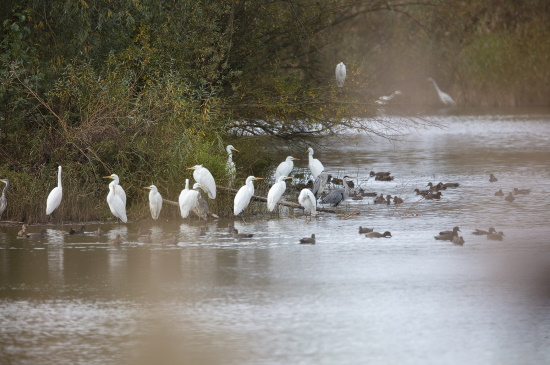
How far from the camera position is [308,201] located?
1477cm

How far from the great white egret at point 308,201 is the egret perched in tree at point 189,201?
152 cm

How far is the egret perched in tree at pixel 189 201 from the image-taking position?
1384cm

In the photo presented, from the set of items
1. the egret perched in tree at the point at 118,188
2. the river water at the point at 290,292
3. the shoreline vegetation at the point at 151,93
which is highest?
the shoreline vegetation at the point at 151,93

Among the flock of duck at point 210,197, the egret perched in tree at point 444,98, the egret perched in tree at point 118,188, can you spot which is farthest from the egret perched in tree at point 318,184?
the egret perched in tree at point 444,98

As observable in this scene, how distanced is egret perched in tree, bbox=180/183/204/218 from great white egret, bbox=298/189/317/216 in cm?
152

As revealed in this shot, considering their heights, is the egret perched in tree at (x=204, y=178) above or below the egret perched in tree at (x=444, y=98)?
below

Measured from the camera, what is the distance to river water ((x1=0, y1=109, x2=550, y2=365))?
7680 mm

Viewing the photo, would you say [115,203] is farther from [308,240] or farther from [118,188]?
[308,240]

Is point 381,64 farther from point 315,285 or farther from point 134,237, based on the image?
point 315,285

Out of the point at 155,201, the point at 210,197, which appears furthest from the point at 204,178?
the point at 155,201

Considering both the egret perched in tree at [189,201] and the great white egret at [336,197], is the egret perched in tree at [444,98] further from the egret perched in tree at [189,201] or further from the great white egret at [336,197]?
the egret perched in tree at [189,201]

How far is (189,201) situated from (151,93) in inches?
89.7

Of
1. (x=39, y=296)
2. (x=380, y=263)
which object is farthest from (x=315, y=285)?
(x=39, y=296)

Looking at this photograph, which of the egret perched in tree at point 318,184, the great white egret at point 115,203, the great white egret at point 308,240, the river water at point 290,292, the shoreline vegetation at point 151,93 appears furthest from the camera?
the egret perched in tree at point 318,184
